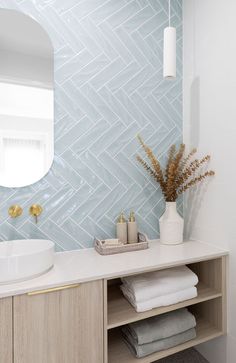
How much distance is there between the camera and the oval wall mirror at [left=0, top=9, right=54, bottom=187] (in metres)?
1.37

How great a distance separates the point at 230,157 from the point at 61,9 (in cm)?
126

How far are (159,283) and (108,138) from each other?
0.87 m

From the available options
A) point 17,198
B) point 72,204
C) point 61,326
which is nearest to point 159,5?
point 72,204

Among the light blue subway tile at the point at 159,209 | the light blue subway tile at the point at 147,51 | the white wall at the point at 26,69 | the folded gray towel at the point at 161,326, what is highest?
the light blue subway tile at the point at 147,51

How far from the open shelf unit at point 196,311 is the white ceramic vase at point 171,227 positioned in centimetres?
24

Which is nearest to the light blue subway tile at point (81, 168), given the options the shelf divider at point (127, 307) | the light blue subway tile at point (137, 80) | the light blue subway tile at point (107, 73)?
the light blue subway tile at point (107, 73)

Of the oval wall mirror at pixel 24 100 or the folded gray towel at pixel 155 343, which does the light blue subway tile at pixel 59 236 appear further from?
the folded gray towel at pixel 155 343

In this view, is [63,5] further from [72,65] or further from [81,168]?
[81,168]

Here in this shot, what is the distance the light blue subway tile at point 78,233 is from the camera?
1.50 m

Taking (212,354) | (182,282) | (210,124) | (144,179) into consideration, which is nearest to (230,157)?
(210,124)

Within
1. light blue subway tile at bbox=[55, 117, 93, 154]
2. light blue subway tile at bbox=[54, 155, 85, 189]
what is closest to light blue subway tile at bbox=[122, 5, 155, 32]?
light blue subway tile at bbox=[55, 117, 93, 154]

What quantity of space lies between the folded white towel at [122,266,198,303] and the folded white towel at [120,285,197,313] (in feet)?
0.05

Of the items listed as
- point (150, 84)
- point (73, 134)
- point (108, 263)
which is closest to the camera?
point (108, 263)

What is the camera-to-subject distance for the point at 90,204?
5.11 ft
